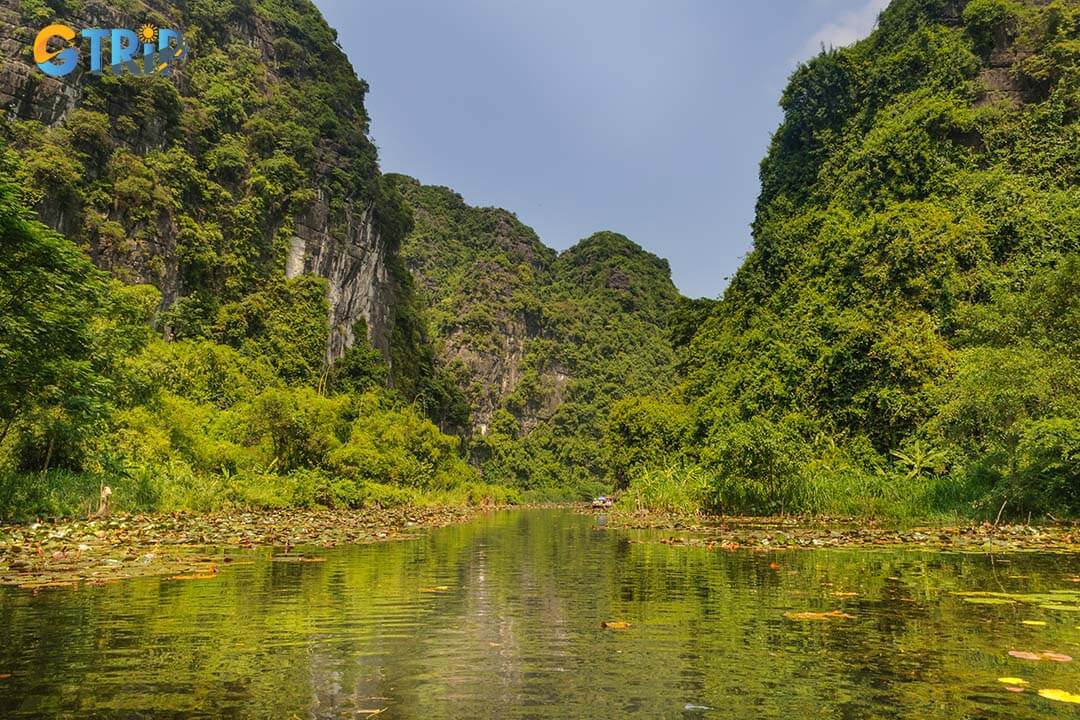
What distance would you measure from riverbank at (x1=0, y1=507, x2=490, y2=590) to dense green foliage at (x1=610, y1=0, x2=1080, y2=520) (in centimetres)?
1247

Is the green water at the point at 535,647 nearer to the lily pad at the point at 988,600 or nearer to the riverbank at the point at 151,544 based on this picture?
the lily pad at the point at 988,600

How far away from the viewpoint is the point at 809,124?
157 ft

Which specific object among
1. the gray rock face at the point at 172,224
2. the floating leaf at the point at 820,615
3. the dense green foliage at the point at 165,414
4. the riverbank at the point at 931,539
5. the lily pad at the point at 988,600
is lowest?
the riverbank at the point at 931,539

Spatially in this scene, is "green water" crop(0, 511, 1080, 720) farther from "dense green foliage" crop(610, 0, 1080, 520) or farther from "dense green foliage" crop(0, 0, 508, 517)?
"dense green foliage" crop(610, 0, 1080, 520)

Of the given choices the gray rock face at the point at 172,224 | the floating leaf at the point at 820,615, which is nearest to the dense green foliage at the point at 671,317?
the gray rock face at the point at 172,224

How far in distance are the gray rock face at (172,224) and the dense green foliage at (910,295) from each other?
24083 mm

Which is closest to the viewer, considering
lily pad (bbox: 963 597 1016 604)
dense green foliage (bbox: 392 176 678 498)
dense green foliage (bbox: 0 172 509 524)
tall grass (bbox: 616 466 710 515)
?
lily pad (bbox: 963 597 1016 604)

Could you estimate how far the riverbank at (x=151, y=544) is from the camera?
7254 mm

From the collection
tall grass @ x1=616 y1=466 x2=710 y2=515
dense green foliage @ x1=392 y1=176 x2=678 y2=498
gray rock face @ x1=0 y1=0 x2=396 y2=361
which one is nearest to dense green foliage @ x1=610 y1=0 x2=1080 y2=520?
tall grass @ x1=616 y1=466 x2=710 y2=515

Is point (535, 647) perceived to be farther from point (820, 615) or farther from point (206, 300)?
point (206, 300)

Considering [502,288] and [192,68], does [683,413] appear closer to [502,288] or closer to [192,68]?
[192,68]

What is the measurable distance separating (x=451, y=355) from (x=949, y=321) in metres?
74.1

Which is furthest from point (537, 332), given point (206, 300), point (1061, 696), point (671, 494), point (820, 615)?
point (1061, 696)

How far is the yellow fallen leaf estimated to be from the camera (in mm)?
2913
